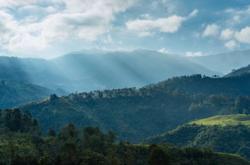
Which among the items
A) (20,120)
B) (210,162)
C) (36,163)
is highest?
(20,120)

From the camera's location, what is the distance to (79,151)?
380 ft

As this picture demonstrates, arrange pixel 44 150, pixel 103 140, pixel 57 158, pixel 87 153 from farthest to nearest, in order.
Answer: pixel 103 140 < pixel 44 150 < pixel 87 153 < pixel 57 158

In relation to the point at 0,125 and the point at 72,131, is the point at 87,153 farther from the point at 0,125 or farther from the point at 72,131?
the point at 0,125

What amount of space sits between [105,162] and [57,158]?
13175 millimetres

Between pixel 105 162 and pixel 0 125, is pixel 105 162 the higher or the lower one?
the lower one

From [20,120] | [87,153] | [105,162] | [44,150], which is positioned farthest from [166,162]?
[20,120]

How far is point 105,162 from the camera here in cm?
10962

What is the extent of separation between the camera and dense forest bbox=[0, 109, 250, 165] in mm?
106500

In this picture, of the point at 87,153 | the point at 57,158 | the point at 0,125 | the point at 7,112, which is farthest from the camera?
the point at 7,112

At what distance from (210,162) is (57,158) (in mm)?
66167

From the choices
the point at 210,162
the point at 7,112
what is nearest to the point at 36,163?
the point at 210,162

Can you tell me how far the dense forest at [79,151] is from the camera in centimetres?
10650

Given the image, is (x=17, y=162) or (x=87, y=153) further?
(x=87, y=153)

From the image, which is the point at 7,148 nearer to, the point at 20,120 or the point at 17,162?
the point at 17,162
